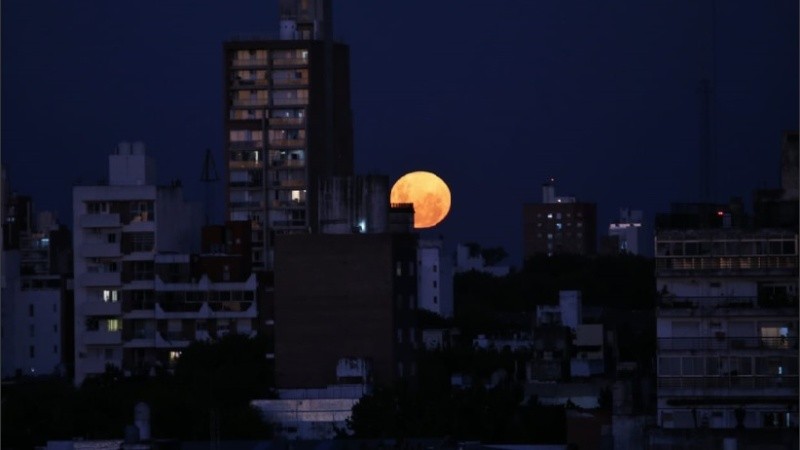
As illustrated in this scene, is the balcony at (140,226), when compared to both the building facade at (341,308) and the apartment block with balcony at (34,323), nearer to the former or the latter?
the apartment block with balcony at (34,323)

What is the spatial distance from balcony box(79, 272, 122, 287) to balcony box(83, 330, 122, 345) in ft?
5.84

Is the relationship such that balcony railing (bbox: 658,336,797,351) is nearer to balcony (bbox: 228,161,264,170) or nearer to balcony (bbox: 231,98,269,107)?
balcony (bbox: 228,161,264,170)

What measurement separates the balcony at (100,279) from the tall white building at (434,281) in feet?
75.4

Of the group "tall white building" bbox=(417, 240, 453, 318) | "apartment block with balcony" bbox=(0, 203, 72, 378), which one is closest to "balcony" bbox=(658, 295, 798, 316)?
"apartment block with balcony" bbox=(0, 203, 72, 378)

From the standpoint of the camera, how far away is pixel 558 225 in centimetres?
17625

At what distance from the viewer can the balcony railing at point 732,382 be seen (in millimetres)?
51344

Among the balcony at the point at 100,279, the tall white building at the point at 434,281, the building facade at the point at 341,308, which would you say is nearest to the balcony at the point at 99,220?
the balcony at the point at 100,279

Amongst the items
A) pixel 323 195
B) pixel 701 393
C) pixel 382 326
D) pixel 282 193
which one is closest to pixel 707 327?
pixel 701 393

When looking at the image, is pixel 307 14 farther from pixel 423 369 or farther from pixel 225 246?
pixel 423 369

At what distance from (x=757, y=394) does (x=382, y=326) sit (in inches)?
953

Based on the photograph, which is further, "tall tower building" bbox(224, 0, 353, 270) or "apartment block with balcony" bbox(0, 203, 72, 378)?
"tall tower building" bbox(224, 0, 353, 270)

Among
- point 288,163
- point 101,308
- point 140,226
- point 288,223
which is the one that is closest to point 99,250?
point 140,226

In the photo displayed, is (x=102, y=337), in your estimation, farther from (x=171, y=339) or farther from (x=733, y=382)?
(x=733, y=382)

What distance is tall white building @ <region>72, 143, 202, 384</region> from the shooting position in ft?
301
